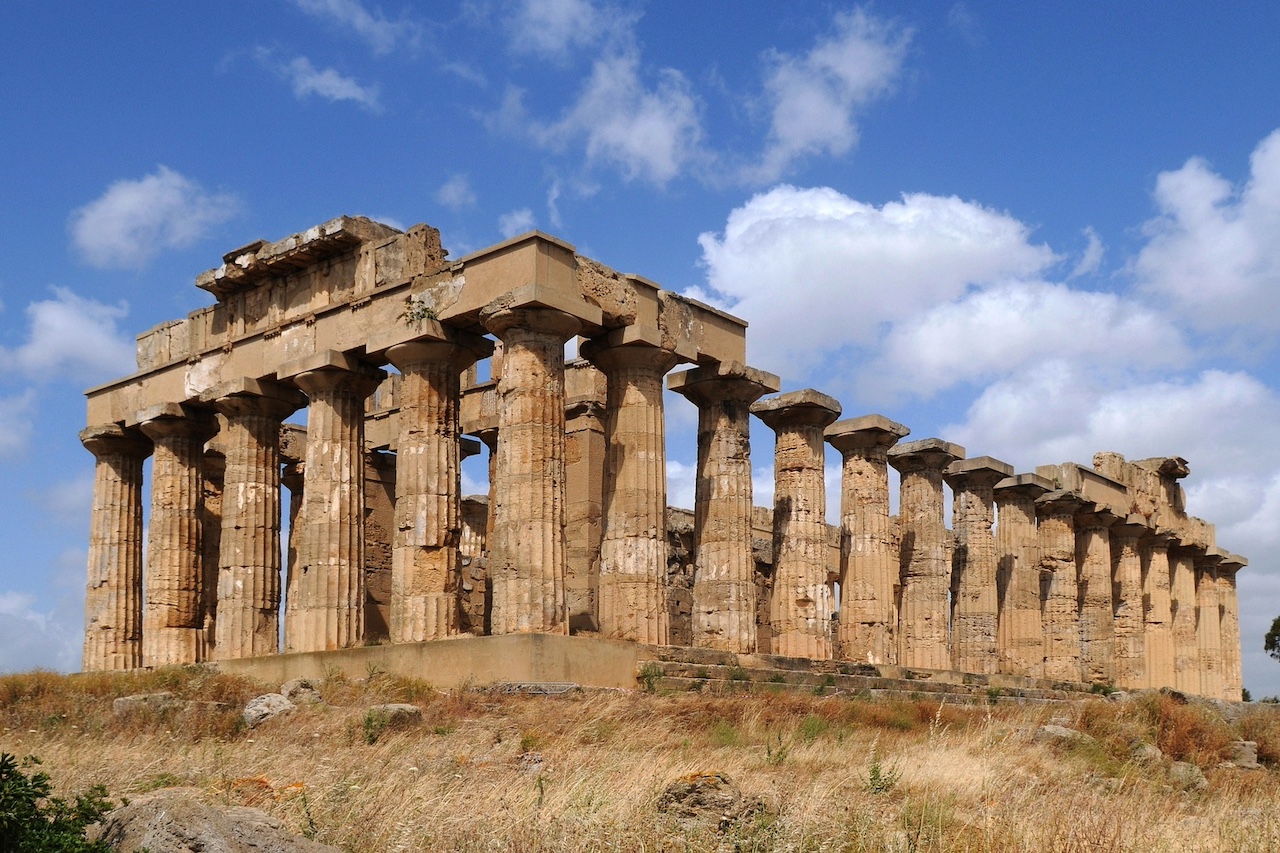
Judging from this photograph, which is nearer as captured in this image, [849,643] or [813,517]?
[813,517]

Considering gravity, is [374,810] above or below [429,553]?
below

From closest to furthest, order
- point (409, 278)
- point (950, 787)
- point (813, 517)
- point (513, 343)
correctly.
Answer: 1. point (950, 787)
2. point (513, 343)
3. point (409, 278)
4. point (813, 517)

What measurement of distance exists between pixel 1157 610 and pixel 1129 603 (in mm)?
1458

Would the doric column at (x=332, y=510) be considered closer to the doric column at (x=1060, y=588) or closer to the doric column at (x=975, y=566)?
the doric column at (x=975, y=566)

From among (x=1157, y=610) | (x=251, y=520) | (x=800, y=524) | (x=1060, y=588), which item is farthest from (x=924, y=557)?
(x=251, y=520)

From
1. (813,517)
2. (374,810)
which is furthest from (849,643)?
(374,810)

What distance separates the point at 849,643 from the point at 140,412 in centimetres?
1338

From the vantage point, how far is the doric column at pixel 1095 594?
3312 centimetres

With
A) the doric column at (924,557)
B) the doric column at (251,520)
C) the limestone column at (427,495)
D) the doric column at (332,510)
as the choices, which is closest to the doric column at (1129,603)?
the doric column at (924,557)

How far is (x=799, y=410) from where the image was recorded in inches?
957

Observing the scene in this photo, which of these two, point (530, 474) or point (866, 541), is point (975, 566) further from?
point (530, 474)

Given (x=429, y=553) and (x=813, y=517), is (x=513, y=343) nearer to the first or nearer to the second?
(x=429, y=553)

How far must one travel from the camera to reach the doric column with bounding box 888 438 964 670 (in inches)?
1105

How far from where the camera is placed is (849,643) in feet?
85.9
